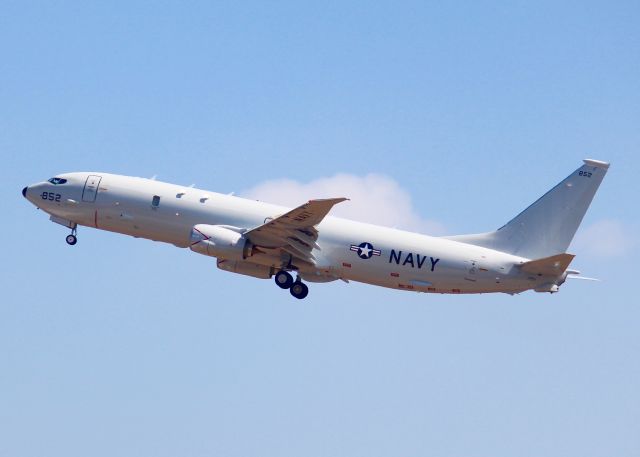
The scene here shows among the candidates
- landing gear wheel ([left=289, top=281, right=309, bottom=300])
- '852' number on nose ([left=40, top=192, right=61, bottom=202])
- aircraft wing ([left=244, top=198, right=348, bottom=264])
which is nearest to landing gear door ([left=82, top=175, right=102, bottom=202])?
'852' number on nose ([left=40, top=192, right=61, bottom=202])

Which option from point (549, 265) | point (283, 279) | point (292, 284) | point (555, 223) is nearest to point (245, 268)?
point (283, 279)

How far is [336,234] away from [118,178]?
511 inches

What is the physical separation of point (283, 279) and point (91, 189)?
12.1 m

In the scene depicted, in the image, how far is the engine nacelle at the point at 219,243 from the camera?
2179 inches

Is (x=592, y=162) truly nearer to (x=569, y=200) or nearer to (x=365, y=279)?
(x=569, y=200)

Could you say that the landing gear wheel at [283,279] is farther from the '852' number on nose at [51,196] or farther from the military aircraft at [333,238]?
the '852' number on nose at [51,196]

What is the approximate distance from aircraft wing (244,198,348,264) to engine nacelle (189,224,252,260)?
0.63 m

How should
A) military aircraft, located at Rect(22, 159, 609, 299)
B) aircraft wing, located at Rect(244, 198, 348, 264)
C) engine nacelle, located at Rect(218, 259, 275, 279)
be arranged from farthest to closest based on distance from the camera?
engine nacelle, located at Rect(218, 259, 275, 279)
military aircraft, located at Rect(22, 159, 609, 299)
aircraft wing, located at Rect(244, 198, 348, 264)

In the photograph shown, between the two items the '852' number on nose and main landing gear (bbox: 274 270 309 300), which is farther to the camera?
the '852' number on nose

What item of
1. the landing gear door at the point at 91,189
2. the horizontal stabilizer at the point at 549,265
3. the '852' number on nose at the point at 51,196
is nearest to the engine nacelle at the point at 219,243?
the landing gear door at the point at 91,189

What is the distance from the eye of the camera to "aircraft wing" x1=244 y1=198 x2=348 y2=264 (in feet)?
176

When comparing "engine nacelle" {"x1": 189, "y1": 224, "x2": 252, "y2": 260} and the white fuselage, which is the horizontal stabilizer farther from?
"engine nacelle" {"x1": 189, "y1": 224, "x2": 252, "y2": 260}

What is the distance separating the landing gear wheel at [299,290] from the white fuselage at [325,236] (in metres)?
0.58

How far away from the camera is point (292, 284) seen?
5812 centimetres
